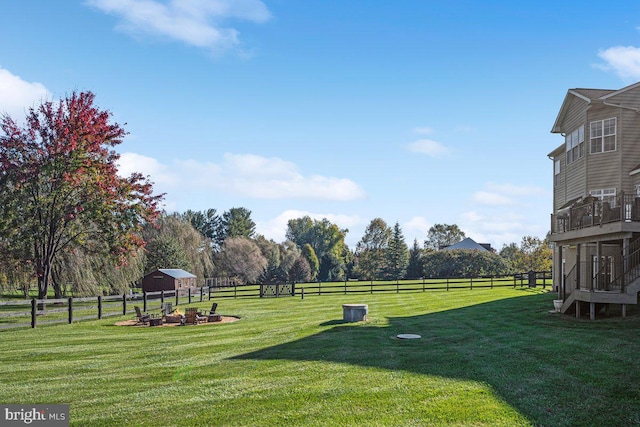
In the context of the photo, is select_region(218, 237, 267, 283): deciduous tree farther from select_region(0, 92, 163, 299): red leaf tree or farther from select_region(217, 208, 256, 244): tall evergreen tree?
select_region(0, 92, 163, 299): red leaf tree

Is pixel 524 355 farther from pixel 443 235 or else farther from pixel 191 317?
pixel 443 235

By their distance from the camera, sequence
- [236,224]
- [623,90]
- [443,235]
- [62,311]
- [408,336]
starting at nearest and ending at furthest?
[408,336]
[623,90]
[62,311]
[236,224]
[443,235]

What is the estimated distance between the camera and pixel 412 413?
8727 millimetres

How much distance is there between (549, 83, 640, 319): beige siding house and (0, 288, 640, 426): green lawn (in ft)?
5.30

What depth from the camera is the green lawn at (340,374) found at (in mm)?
8789

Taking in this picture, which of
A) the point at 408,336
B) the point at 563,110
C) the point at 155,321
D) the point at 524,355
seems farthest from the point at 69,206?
the point at 563,110

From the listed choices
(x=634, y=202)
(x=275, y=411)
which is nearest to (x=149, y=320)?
(x=275, y=411)

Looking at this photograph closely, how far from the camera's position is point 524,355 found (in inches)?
516

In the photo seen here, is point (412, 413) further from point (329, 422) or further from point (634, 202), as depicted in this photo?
point (634, 202)

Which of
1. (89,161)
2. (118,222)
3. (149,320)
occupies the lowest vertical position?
(149,320)

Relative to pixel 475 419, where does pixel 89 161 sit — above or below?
above

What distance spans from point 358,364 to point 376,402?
3.00m

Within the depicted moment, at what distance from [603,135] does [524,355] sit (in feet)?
46.1

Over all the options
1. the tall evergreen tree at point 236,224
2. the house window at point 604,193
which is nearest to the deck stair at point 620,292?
the house window at point 604,193
